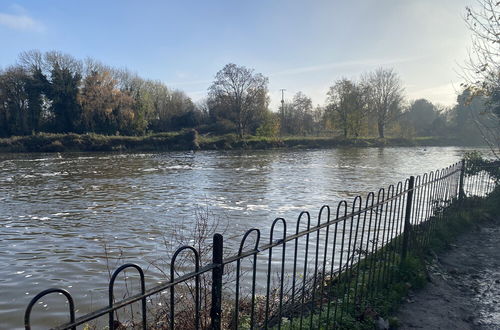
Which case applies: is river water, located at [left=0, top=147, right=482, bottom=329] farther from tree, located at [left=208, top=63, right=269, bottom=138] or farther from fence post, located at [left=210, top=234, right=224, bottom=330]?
tree, located at [left=208, top=63, right=269, bottom=138]

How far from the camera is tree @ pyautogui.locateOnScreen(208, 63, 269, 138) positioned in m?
52.5

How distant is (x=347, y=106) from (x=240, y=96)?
56.2 feet

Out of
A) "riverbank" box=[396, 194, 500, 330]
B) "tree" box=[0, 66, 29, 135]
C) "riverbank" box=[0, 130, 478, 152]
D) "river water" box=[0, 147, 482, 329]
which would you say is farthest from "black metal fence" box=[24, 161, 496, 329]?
"tree" box=[0, 66, 29, 135]

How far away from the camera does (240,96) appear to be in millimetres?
53219

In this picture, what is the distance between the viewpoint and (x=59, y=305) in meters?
5.44

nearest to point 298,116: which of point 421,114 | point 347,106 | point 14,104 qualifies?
point 347,106

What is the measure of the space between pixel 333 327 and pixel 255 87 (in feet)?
168

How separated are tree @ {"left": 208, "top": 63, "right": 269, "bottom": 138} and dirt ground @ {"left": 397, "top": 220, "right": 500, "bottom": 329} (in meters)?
46.1

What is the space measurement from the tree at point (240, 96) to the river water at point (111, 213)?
32.4 meters

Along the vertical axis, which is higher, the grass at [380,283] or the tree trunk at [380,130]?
the tree trunk at [380,130]

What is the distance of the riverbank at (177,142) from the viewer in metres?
39.4

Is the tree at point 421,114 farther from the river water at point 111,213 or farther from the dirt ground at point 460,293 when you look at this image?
the dirt ground at point 460,293

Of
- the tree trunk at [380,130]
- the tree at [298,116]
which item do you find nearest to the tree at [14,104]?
the tree at [298,116]

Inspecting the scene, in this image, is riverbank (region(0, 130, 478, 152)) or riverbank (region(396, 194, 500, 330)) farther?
riverbank (region(0, 130, 478, 152))
